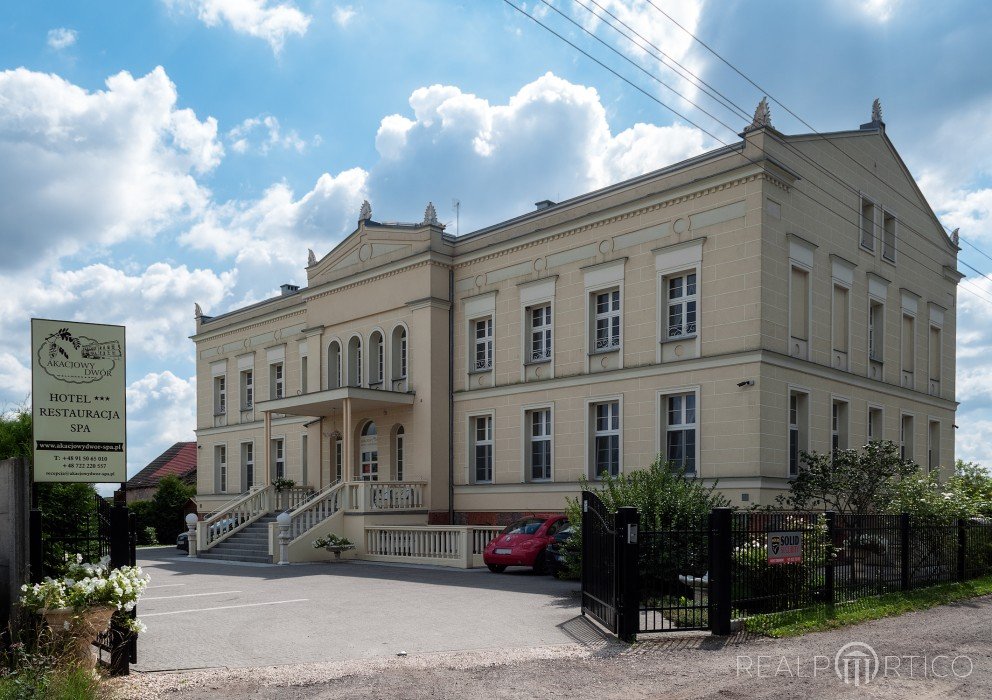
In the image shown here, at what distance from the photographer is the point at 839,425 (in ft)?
81.7

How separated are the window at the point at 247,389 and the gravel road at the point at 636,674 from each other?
3014 centimetres

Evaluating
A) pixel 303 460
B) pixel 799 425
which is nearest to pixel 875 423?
pixel 799 425

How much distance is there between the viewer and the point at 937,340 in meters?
30.4

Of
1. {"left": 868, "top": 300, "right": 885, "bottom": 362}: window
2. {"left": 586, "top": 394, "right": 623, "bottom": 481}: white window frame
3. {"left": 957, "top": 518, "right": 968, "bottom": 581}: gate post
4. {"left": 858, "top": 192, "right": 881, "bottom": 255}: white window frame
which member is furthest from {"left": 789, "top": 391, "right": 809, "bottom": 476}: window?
{"left": 858, "top": 192, "right": 881, "bottom": 255}: white window frame

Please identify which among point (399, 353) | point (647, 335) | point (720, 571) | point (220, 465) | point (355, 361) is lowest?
point (220, 465)

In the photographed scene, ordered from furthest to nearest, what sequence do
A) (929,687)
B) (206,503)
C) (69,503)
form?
(206,503) → (69,503) → (929,687)

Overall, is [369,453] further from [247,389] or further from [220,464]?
[220,464]

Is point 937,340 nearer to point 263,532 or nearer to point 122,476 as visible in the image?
point 263,532

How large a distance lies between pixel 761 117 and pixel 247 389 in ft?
85.1

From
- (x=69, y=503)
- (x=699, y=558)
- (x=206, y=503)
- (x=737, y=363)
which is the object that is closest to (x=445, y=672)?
(x=699, y=558)

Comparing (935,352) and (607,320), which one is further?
(935,352)

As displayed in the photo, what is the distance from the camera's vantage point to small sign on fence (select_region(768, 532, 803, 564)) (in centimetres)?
1284

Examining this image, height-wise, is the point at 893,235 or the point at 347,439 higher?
the point at 893,235

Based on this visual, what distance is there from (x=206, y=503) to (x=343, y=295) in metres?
14.4
